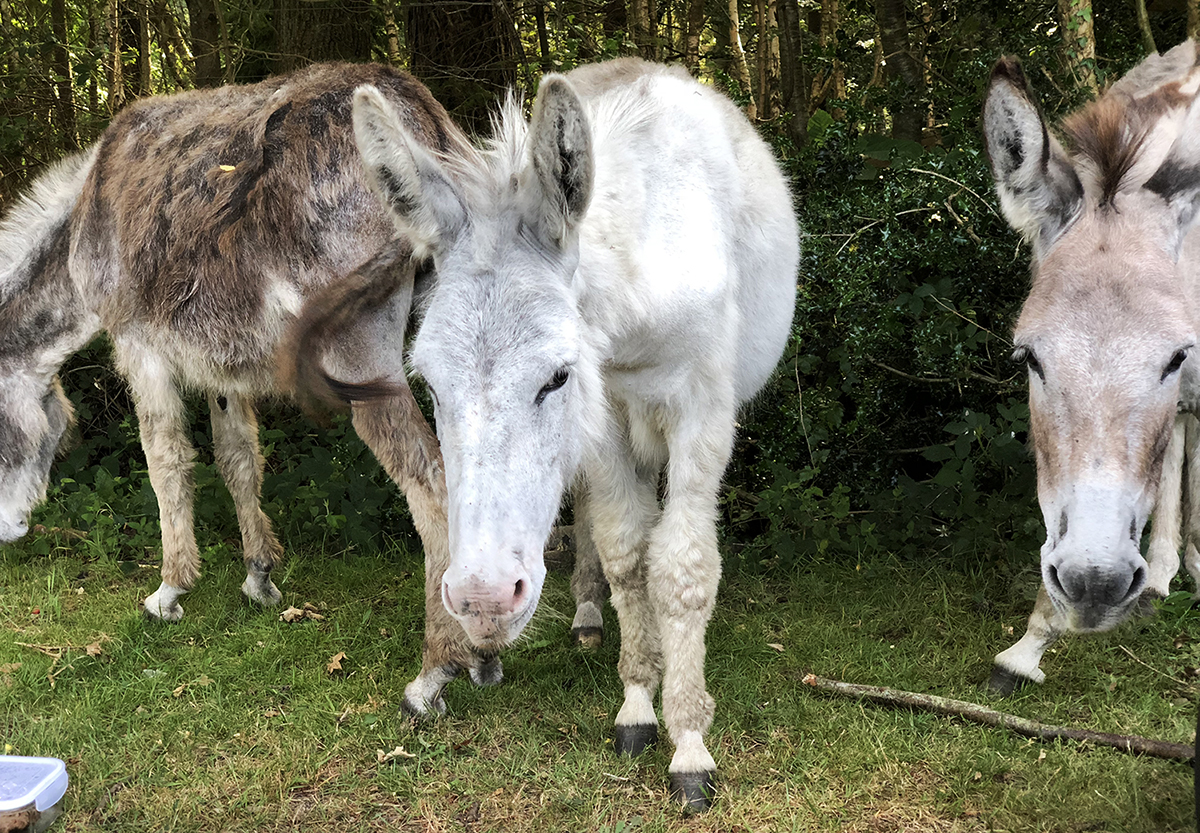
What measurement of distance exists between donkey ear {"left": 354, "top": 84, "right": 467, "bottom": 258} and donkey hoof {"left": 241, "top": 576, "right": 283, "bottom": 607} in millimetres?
2648

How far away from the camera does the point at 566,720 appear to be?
348cm

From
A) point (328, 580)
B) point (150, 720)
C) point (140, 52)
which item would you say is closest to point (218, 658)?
point (150, 720)

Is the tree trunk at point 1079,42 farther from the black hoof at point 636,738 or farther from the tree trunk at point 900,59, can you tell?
the black hoof at point 636,738

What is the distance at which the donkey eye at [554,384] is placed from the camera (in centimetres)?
235

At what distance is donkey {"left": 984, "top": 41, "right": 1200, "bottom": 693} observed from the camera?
231cm

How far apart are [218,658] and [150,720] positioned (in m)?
0.50

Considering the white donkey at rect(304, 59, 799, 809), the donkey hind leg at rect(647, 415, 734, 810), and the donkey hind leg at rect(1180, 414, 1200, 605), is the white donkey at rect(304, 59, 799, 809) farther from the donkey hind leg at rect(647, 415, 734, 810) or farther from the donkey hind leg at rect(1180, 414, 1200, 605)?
the donkey hind leg at rect(1180, 414, 1200, 605)

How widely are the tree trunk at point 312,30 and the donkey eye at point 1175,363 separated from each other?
4.93m

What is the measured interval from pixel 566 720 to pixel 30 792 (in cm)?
168

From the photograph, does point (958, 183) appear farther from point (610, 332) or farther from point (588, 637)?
point (588, 637)

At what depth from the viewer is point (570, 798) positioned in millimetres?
2994

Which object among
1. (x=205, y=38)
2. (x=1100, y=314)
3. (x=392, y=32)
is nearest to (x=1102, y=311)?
(x=1100, y=314)

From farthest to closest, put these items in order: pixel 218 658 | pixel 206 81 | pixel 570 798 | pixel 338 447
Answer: pixel 206 81, pixel 338 447, pixel 218 658, pixel 570 798

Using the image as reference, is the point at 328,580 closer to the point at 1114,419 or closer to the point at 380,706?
the point at 380,706
